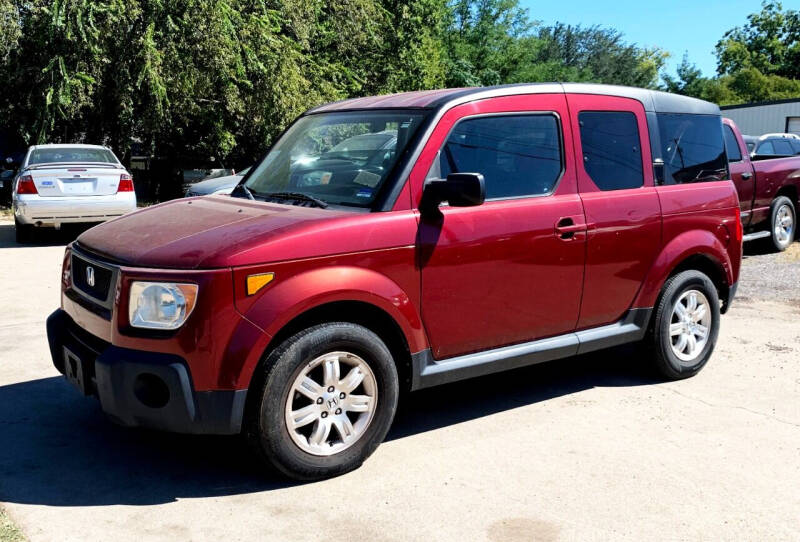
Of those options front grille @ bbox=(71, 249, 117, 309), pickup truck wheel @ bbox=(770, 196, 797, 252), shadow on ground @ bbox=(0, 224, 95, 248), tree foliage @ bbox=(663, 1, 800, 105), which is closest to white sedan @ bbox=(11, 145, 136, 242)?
shadow on ground @ bbox=(0, 224, 95, 248)

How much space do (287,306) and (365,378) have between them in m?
0.62

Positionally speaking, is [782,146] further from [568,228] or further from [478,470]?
[478,470]

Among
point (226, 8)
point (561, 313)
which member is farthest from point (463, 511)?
point (226, 8)

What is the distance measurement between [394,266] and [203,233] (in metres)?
0.97

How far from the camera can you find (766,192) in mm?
12070

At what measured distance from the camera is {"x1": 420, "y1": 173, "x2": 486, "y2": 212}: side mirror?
4191 mm

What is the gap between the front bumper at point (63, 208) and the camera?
40.8ft

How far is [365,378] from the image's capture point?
4164 mm

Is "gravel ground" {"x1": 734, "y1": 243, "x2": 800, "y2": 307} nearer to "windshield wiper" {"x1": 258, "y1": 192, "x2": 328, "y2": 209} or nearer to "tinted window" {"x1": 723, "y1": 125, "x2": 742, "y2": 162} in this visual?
"tinted window" {"x1": 723, "y1": 125, "x2": 742, "y2": 162}

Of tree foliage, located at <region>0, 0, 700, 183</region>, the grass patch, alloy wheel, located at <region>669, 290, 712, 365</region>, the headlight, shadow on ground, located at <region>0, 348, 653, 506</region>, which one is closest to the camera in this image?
the grass patch

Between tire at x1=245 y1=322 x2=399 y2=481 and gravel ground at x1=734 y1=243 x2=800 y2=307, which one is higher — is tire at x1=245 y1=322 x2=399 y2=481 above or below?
above

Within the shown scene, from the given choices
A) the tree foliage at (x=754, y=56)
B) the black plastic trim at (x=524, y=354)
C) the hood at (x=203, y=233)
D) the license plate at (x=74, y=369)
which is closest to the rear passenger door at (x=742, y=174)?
the black plastic trim at (x=524, y=354)

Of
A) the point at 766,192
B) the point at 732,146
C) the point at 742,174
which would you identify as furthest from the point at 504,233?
the point at 766,192

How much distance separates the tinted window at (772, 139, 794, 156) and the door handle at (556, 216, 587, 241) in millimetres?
10850
